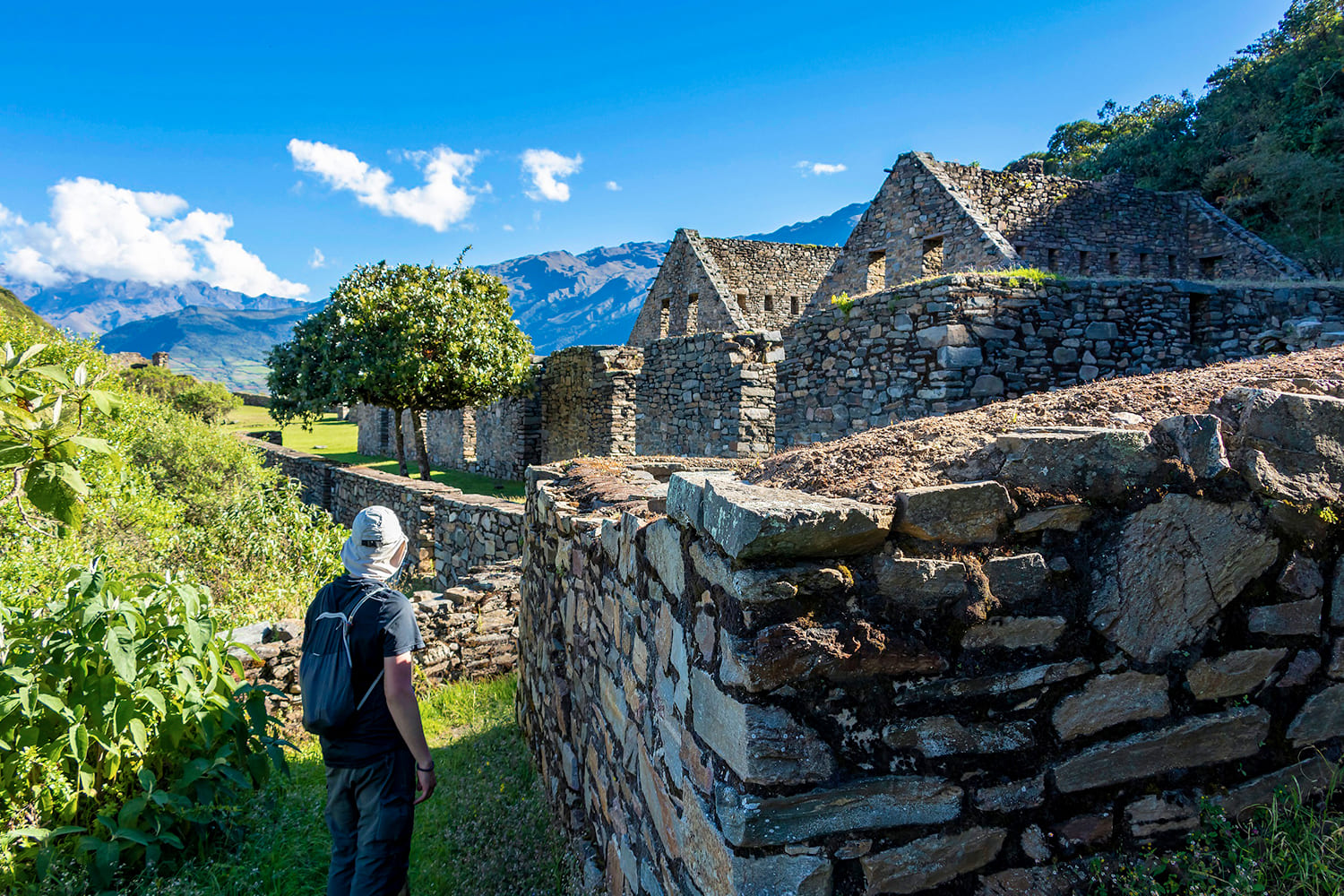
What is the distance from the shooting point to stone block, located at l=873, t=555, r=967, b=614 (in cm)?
190

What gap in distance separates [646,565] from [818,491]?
0.77m

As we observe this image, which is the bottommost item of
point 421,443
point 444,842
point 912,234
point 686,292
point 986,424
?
point 444,842

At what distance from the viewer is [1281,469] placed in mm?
2047

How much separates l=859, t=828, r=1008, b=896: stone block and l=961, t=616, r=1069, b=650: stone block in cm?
50

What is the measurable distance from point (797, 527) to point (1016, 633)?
710mm

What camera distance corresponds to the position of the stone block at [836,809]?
5.92 ft

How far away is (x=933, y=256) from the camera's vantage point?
547 inches

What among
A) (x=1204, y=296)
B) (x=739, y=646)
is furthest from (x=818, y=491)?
(x=1204, y=296)

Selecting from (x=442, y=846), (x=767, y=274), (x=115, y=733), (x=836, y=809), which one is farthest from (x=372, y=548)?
(x=767, y=274)

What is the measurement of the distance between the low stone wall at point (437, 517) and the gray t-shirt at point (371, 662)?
617 centimetres

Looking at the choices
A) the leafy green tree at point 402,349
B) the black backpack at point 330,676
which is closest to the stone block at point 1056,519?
the black backpack at point 330,676

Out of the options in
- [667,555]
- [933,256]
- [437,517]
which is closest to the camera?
[667,555]

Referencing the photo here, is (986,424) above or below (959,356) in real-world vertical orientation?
below

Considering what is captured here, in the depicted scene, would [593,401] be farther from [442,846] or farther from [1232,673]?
[1232,673]
